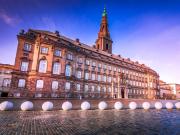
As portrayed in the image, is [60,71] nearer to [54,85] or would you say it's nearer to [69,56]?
[54,85]

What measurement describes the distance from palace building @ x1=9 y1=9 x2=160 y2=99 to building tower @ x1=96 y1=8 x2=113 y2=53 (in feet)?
39.6

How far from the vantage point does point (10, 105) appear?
15805 millimetres

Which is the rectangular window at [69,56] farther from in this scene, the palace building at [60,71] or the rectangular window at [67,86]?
the rectangular window at [67,86]

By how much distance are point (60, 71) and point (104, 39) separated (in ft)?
116

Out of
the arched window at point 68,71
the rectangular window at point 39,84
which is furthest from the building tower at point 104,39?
the rectangular window at point 39,84

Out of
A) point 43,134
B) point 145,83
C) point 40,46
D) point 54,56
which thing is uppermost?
point 40,46

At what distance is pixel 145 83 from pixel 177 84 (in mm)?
40180

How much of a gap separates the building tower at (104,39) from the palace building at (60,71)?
1208cm

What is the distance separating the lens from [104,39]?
63.7 metres

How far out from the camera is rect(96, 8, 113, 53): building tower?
6306 centimetres

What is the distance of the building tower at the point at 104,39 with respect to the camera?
2483 inches

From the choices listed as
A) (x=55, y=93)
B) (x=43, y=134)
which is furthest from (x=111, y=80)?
(x=43, y=134)

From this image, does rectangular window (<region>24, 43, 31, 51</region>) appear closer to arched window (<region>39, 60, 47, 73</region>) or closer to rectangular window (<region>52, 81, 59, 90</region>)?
arched window (<region>39, 60, 47, 73</region>)

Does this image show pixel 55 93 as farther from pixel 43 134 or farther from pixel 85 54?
pixel 43 134
